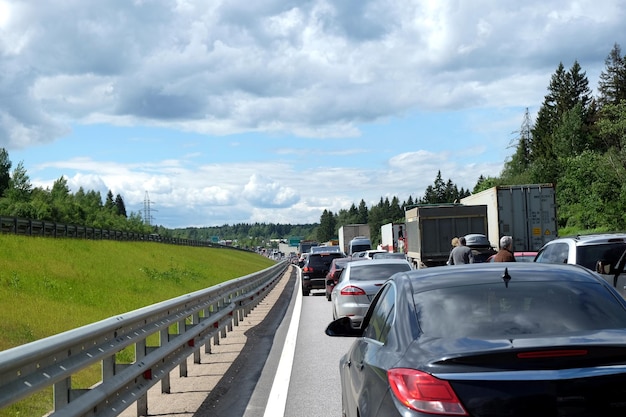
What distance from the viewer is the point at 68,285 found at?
26.3m

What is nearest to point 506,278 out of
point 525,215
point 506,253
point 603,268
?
point 603,268

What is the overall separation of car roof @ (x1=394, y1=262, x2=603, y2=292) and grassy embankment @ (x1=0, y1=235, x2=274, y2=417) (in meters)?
5.41

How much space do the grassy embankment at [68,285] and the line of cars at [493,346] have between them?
5443 mm

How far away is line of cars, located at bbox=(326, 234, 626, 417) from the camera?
12.6ft

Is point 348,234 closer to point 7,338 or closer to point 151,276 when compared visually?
point 151,276

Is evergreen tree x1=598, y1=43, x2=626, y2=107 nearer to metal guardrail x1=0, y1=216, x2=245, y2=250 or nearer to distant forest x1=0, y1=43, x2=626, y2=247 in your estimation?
distant forest x1=0, y1=43, x2=626, y2=247

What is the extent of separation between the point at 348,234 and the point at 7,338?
73665 mm

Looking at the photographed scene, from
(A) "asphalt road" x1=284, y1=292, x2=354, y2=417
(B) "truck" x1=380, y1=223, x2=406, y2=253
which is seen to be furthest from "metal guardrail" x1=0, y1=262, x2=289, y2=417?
(B) "truck" x1=380, y1=223, x2=406, y2=253

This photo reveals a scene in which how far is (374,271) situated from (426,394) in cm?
1376

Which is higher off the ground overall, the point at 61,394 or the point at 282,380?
the point at 61,394

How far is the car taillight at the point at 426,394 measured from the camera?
389cm

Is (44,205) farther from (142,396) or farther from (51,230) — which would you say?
(142,396)

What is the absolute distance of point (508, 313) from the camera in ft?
15.2

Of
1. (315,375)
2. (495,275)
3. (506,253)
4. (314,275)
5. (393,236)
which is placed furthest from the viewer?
(393,236)
